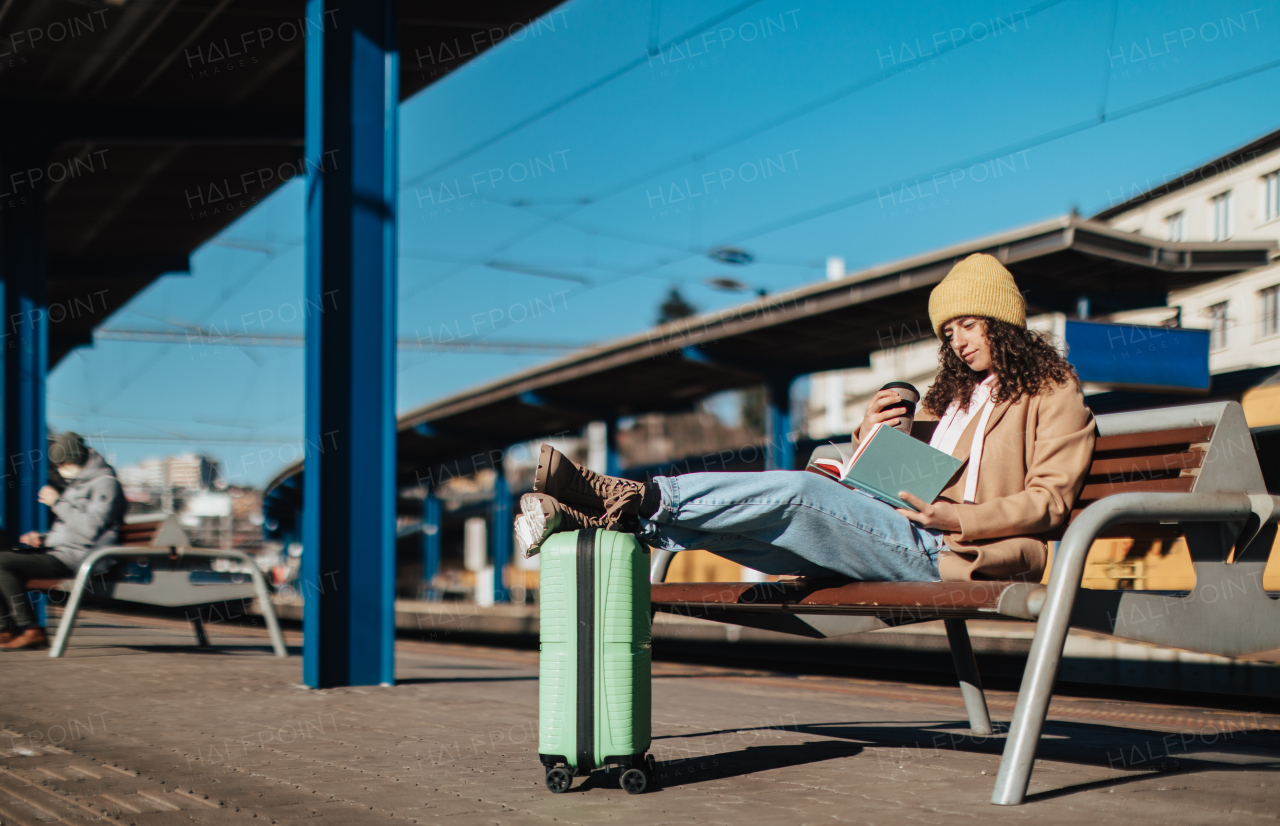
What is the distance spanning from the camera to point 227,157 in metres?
14.9

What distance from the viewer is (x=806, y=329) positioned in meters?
18.7

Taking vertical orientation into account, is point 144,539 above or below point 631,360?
below

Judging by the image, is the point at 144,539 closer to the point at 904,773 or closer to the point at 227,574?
the point at 227,574

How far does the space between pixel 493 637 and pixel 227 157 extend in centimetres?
747

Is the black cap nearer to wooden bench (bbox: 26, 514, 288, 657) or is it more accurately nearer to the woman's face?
wooden bench (bbox: 26, 514, 288, 657)

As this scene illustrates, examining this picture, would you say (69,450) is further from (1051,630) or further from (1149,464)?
(1051,630)

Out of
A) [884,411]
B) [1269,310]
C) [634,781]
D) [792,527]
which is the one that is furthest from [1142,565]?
[1269,310]

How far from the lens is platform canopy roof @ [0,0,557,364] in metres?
10.7

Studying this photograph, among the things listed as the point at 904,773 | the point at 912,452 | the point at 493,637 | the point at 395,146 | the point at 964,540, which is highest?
the point at 395,146

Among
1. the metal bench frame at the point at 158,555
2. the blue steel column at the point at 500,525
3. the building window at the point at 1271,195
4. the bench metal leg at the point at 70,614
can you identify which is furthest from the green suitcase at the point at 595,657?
the blue steel column at the point at 500,525

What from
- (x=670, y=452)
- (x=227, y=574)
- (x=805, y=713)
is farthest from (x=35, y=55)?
(x=670, y=452)

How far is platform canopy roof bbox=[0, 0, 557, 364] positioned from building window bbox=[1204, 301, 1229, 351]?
939cm

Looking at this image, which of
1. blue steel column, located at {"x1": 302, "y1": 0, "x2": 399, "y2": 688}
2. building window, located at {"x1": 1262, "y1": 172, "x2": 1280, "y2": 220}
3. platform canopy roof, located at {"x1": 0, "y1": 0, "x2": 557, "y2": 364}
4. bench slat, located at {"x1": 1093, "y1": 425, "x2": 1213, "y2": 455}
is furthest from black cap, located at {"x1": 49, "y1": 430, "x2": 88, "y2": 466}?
building window, located at {"x1": 1262, "y1": 172, "x2": 1280, "y2": 220}

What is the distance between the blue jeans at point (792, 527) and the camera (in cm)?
285
